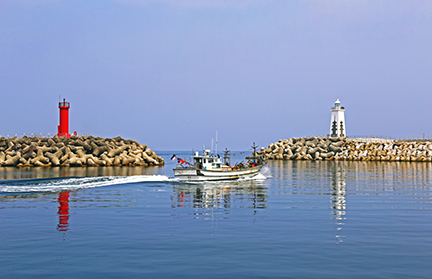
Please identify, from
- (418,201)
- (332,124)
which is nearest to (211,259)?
(418,201)

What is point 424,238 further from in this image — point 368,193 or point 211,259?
point 368,193

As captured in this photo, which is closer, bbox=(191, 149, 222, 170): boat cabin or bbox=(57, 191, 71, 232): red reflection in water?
bbox=(57, 191, 71, 232): red reflection in water

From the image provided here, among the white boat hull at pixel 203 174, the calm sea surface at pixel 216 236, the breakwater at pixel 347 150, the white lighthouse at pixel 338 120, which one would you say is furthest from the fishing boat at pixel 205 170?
the white lighthouse at pixel 338 120

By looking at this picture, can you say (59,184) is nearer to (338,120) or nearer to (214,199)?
(214,199)

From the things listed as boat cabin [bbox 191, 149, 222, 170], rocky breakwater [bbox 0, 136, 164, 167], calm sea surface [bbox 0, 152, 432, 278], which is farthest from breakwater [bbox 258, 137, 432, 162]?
calm sea surface [bbox 0, 152, 432, 278]

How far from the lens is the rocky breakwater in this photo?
6950 centimetres

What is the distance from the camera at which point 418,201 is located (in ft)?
87.6

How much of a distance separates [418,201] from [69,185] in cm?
2587

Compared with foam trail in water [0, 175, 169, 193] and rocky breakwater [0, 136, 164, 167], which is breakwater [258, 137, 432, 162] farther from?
foam trail in water [0, 175, 169, 193]

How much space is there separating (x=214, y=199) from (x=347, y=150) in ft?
281

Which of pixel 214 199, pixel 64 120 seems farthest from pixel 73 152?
pixel 214 199

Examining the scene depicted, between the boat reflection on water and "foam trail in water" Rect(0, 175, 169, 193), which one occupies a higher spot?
"foam trail in water" Rect(0, 175, 169, 193)

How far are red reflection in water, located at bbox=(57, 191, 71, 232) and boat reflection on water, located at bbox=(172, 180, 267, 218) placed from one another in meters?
5.21

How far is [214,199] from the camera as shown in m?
28.0
